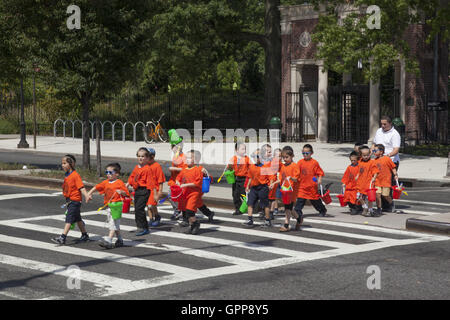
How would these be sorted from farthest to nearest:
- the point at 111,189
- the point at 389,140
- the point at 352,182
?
the point at 389,140, the point at 352,182, the point at 111,189

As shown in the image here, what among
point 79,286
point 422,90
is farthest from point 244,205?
point 422,90

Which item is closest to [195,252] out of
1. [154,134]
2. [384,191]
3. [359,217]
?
[359,217]

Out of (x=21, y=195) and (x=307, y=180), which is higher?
(x=307, y=180)

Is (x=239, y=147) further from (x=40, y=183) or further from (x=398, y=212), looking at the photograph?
(x=40, y=183)

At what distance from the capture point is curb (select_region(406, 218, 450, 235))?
1264cm

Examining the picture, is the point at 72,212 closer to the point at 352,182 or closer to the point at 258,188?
the point at 258,188

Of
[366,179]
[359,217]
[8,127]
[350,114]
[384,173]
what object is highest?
[350,114]

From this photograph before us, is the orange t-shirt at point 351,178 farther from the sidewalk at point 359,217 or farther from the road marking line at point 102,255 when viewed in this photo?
the road marking line at point 102,255

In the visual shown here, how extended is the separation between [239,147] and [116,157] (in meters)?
14.8

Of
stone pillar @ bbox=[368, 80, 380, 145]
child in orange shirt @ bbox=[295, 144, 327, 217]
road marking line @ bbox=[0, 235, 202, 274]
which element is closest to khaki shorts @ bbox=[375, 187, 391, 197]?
child in orange shirt @ bbox=[295, 144, 327, 217]

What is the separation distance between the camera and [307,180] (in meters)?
13.4

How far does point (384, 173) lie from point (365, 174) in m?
0.46

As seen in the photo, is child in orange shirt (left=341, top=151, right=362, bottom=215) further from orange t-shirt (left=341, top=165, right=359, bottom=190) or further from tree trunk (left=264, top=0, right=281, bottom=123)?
tree trunk (left=264, top=0, right=281, bottom=123)

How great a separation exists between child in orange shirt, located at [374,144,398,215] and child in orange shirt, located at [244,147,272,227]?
8.50ft
